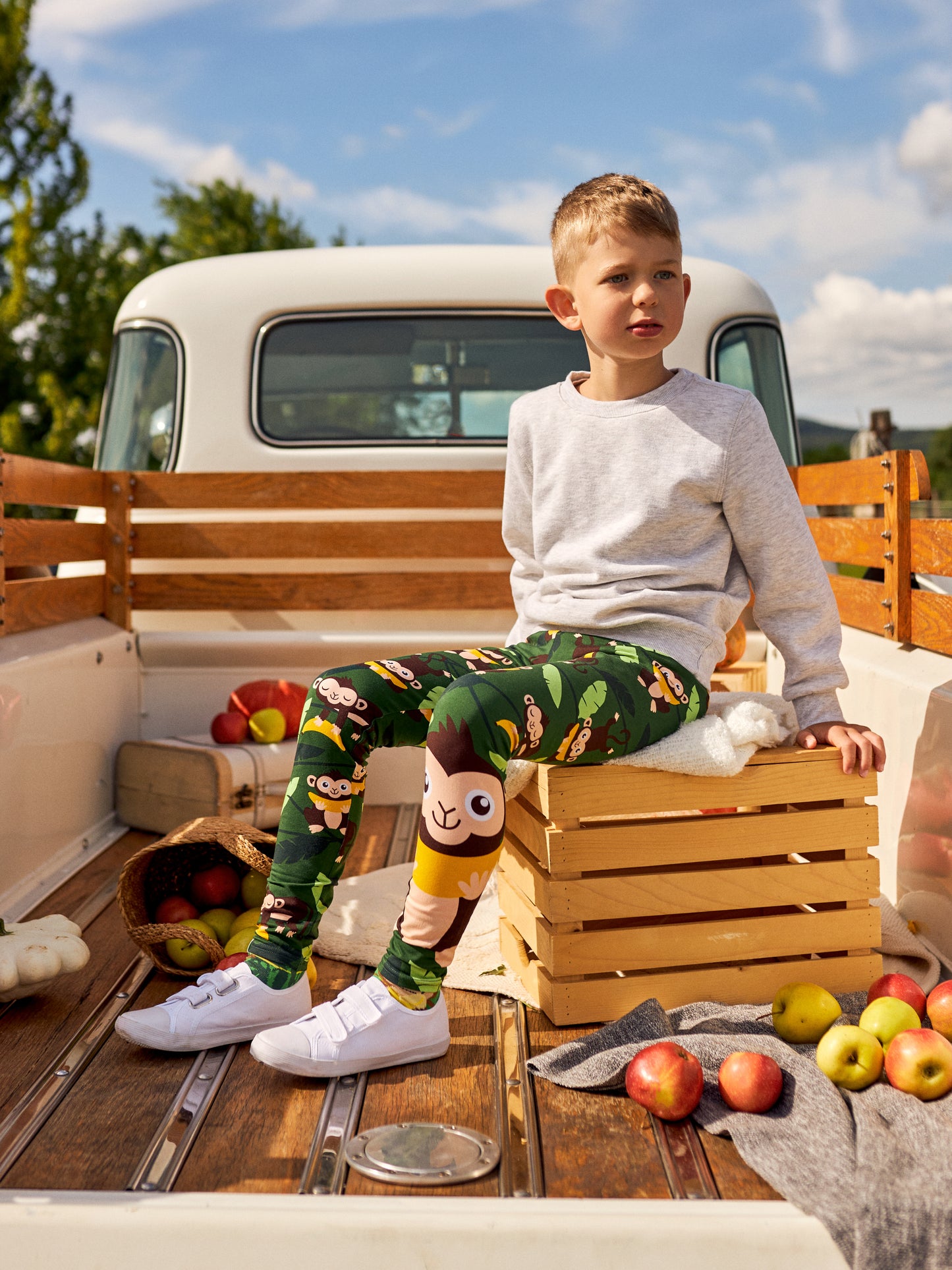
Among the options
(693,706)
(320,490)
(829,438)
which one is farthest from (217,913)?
(829,438)

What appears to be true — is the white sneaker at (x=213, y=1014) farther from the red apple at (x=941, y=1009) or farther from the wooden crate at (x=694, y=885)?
the red apple at (x=941, y=1009)

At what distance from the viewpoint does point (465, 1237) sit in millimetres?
1397

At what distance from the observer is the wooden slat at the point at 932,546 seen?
262cm

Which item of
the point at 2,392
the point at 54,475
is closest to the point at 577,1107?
the point at 54,475

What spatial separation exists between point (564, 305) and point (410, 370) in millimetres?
1823

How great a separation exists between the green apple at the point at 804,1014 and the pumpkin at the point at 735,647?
1.71 m

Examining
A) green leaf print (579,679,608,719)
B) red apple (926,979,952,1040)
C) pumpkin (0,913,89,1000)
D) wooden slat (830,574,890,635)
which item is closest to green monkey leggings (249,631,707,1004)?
green leaf print (579,679,608,719)

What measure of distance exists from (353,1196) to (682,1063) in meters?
0.59

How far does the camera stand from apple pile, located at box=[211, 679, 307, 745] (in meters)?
3.70

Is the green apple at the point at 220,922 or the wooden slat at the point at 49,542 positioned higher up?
the wooden slat at the point at 49,542

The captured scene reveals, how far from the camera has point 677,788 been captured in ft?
7.24

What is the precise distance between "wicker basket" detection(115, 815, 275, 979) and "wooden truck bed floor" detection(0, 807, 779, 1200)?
129 millimetres

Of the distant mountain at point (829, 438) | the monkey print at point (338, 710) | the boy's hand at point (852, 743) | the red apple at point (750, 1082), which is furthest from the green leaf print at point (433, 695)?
the distant mountain at point (829, 438)

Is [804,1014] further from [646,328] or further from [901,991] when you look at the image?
[646,328]
